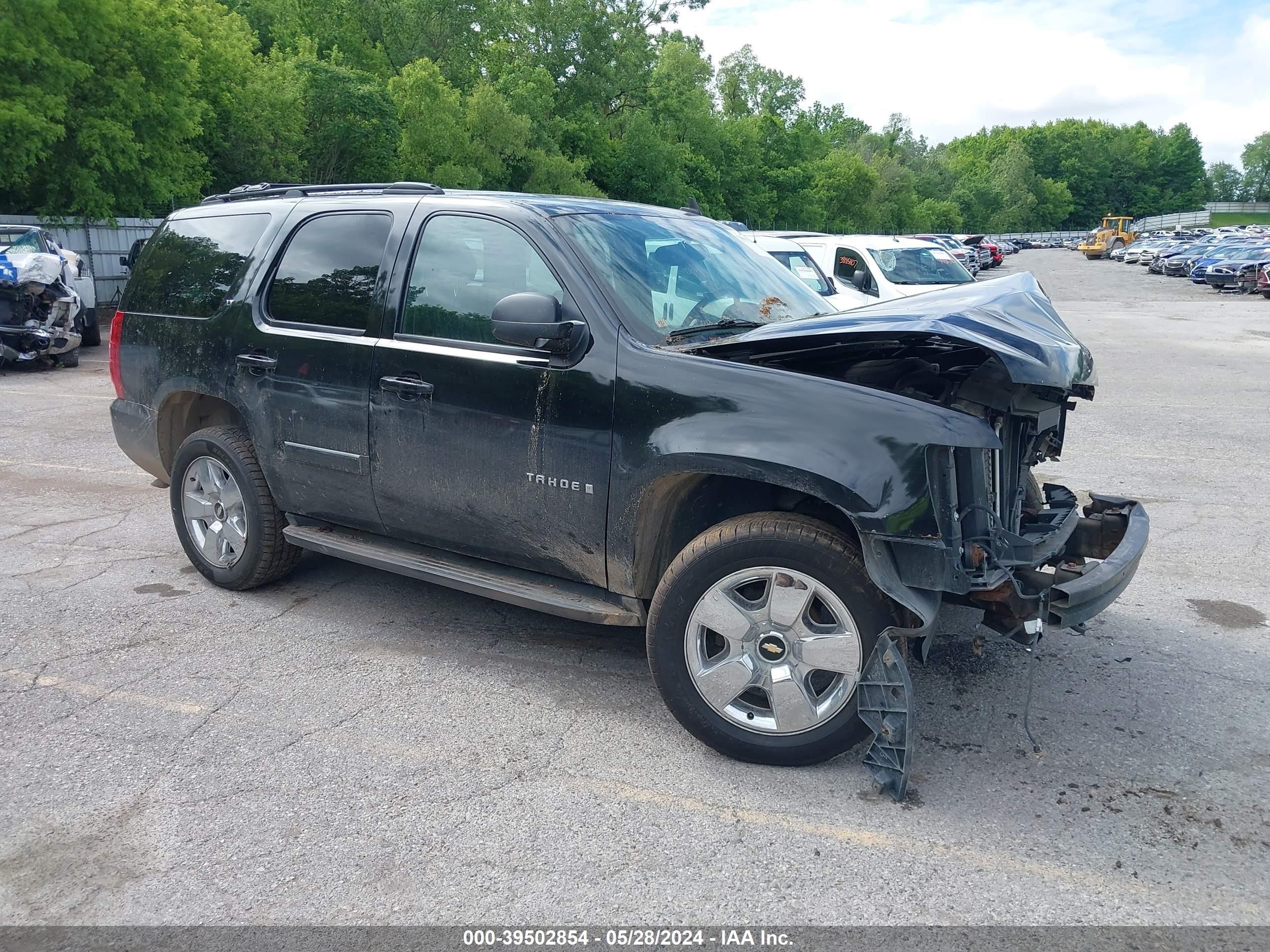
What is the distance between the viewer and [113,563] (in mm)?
5848

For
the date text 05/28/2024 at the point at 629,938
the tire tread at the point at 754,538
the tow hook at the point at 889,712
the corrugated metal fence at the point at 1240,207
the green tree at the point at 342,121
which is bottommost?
the date text 05/28/2024 at the point at 629,938

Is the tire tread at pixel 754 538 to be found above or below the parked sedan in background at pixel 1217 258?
below

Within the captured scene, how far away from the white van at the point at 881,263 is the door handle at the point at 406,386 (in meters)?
10.0

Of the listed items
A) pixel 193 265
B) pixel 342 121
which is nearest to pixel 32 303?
pixel 193 265

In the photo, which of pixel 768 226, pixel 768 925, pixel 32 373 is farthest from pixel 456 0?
pixel 768 925

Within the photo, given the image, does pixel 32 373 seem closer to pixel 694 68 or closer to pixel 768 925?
pixel 768 925

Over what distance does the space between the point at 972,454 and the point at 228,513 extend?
3.70m

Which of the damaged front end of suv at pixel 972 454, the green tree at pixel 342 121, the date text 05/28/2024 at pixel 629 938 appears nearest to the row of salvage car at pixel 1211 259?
the green tree at pixel 342 121

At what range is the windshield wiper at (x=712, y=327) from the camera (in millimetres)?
3969

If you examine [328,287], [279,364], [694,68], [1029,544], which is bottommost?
[1029,544]

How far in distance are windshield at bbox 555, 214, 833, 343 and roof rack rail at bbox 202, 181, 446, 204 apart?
87cm

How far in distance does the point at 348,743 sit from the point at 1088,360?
312 cm

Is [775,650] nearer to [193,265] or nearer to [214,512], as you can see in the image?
[214,512]

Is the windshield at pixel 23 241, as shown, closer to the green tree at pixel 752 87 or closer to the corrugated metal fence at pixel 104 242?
the corrugated metal fence at pixel 104 242
